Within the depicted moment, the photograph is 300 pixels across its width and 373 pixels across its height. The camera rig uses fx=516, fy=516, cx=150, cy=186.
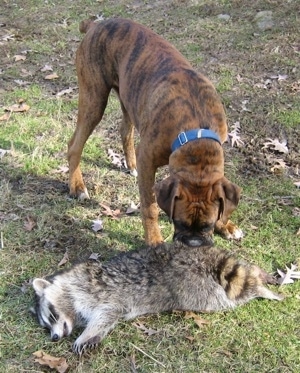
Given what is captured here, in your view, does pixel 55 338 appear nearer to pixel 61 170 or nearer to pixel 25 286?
pixel 25 286

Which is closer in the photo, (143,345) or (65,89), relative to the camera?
(143,345)

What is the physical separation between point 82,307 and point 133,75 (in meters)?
2.08

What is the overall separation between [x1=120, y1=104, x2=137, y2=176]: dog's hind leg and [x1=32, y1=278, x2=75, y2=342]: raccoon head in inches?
80.3

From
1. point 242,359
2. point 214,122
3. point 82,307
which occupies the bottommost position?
point 242,359

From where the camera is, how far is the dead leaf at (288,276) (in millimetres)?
4270

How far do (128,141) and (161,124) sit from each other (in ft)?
4.75

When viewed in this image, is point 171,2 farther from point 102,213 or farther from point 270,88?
point 102,213

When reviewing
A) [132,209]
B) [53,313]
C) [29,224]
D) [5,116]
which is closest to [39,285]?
[53,313]

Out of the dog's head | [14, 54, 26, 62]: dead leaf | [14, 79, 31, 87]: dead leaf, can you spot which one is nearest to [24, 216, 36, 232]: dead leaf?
the dog's head

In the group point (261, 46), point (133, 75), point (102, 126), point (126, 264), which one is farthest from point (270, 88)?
point (126, 264)

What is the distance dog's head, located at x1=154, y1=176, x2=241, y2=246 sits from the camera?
3676 mm

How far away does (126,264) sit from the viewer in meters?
3.95

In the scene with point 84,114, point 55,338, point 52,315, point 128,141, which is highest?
point 84,114

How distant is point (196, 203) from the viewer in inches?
145
